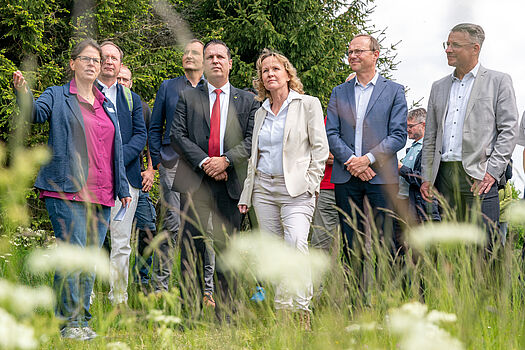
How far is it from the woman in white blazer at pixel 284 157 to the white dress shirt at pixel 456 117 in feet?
2.93

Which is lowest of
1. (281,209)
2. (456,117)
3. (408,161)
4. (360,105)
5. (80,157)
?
(281,209)

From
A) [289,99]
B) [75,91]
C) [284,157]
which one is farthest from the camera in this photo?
[289,99]

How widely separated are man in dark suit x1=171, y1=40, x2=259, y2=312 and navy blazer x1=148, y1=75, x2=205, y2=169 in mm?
627

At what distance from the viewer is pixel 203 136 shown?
4418mm

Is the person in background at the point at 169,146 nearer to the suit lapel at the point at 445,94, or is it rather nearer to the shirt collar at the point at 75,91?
→ the shirt collar at the point at 75,91

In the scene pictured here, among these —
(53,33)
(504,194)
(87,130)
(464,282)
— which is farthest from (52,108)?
(53,33)

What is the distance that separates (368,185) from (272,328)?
216 centimetres

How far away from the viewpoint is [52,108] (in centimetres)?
366

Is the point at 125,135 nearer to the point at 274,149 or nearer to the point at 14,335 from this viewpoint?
the point at 274,149

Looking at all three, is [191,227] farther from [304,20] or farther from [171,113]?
[304,20]

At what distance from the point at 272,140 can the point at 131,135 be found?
149cm

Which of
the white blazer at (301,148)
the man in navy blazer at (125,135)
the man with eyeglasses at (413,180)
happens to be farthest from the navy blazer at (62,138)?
the man with eyeglasses at (413,180)

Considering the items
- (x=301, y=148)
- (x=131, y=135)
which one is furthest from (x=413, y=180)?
(x=131, y=135)

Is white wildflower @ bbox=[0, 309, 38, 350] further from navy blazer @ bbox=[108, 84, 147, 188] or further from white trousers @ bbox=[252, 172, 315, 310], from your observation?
navy blazer @ bbox=[108, 84, 147, 188]
